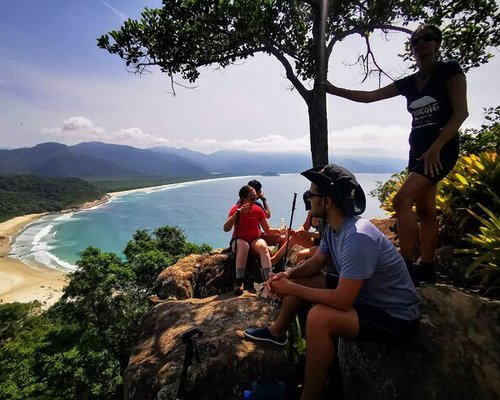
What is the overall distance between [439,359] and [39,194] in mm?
166107

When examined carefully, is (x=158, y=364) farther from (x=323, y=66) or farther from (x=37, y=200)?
(x=37, y=200)

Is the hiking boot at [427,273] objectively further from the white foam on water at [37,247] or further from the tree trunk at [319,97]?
the white foam on water at [37,247]

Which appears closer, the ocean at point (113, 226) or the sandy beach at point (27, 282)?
the sandy beach at point (27, 282)

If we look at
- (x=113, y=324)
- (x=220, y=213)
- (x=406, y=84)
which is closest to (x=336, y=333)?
(x=406, y=84)

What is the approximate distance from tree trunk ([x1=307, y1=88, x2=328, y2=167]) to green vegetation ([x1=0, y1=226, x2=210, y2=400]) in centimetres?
877

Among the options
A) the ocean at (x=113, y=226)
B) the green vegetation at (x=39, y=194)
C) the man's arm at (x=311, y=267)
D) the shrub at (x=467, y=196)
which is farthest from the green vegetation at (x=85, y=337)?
the green vegetation at (x=39, y=194)

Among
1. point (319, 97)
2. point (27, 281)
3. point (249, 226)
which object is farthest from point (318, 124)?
point (27, 281)

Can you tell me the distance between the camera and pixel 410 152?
11.7ft

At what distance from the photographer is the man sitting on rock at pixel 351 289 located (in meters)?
2.34

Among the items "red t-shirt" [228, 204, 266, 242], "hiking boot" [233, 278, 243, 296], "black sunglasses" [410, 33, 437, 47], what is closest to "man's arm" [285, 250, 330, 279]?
"black sunglasses" [410, 33, 437, 47]

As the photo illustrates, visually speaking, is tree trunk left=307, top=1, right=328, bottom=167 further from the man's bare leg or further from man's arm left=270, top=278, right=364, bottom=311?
the man's bare leg

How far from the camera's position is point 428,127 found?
3271mm

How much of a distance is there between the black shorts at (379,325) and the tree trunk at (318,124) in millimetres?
4343

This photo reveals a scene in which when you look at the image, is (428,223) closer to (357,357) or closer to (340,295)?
(357,357)
